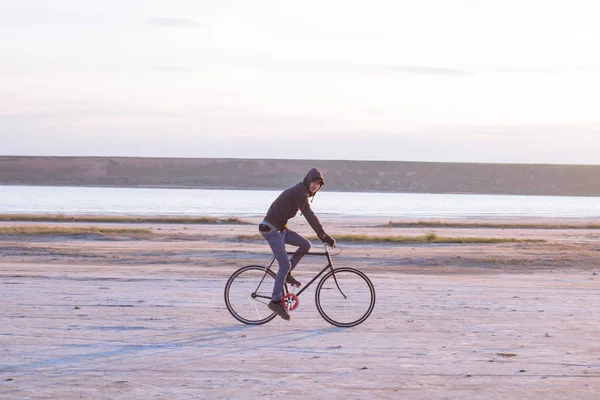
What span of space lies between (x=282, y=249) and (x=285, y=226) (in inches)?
11.5

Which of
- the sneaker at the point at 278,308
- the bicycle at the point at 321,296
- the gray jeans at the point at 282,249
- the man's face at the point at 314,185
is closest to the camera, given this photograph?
the man's face at the point at 314,185

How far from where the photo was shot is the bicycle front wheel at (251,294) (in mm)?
10805

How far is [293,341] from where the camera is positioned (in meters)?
9.80

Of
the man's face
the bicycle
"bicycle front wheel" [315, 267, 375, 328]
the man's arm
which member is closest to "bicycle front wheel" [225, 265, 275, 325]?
the bicycle

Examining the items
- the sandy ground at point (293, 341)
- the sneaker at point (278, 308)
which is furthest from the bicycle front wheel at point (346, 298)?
the sneaker at point (278, 308)

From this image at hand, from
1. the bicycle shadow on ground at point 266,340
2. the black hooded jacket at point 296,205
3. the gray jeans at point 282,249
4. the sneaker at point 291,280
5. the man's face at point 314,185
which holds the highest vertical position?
the man's face at point 314,185

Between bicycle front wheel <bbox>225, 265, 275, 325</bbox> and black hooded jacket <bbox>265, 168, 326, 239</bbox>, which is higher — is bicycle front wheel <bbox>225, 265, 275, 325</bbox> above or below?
below

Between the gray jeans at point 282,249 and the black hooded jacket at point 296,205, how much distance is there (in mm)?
111

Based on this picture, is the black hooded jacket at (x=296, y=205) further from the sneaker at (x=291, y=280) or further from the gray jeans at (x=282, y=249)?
the sneaker at (x=291, y=280)

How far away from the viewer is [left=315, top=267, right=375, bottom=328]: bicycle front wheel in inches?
427

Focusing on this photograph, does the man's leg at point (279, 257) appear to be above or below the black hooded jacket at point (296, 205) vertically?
below

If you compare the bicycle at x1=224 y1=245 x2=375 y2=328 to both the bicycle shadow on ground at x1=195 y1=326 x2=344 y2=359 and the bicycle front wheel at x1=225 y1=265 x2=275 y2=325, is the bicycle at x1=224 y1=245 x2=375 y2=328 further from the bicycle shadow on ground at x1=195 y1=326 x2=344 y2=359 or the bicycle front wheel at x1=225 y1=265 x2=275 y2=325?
the bicycle shadow on ground at x1=195 y1=326 x2=344 y2=359

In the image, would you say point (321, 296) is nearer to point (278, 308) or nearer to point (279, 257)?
point (278, 308)

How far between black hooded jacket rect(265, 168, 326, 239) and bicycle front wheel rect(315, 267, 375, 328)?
904 millimetres
